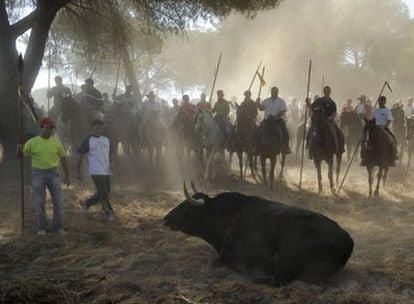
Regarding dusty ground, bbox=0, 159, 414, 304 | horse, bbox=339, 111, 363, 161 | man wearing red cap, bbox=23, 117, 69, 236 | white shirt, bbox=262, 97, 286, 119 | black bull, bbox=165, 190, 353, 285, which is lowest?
dusty ground, bbox=0, 159, 414, 304

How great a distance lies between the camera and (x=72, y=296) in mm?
6676

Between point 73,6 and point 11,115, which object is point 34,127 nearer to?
point 11,115

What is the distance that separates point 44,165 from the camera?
962cm

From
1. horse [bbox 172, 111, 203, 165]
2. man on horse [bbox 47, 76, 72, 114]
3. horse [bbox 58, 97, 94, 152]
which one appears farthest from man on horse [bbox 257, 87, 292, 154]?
man on horse [bbox 47, 76, 72, 114]

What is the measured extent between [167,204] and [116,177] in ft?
15.0

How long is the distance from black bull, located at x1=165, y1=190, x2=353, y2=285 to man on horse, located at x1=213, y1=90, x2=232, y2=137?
8700 millimetres

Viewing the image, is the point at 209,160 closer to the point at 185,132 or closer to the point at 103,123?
the point at 185,132

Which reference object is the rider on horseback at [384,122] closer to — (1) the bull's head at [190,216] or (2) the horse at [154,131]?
(1) the bull's head at [190,216]

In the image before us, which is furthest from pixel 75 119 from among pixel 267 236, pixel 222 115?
pixel 267 236

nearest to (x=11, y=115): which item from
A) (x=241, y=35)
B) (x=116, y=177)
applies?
(x=116, y=177)

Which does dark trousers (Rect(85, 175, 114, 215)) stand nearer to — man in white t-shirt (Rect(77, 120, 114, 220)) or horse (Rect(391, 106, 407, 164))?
man in white t-shirt (Rect(77, 120, 114, 220))

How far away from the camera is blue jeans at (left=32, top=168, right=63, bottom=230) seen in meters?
9.69

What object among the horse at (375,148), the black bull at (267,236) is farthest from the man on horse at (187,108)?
the black bull at (267,236)

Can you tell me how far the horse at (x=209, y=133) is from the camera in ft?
55.8
